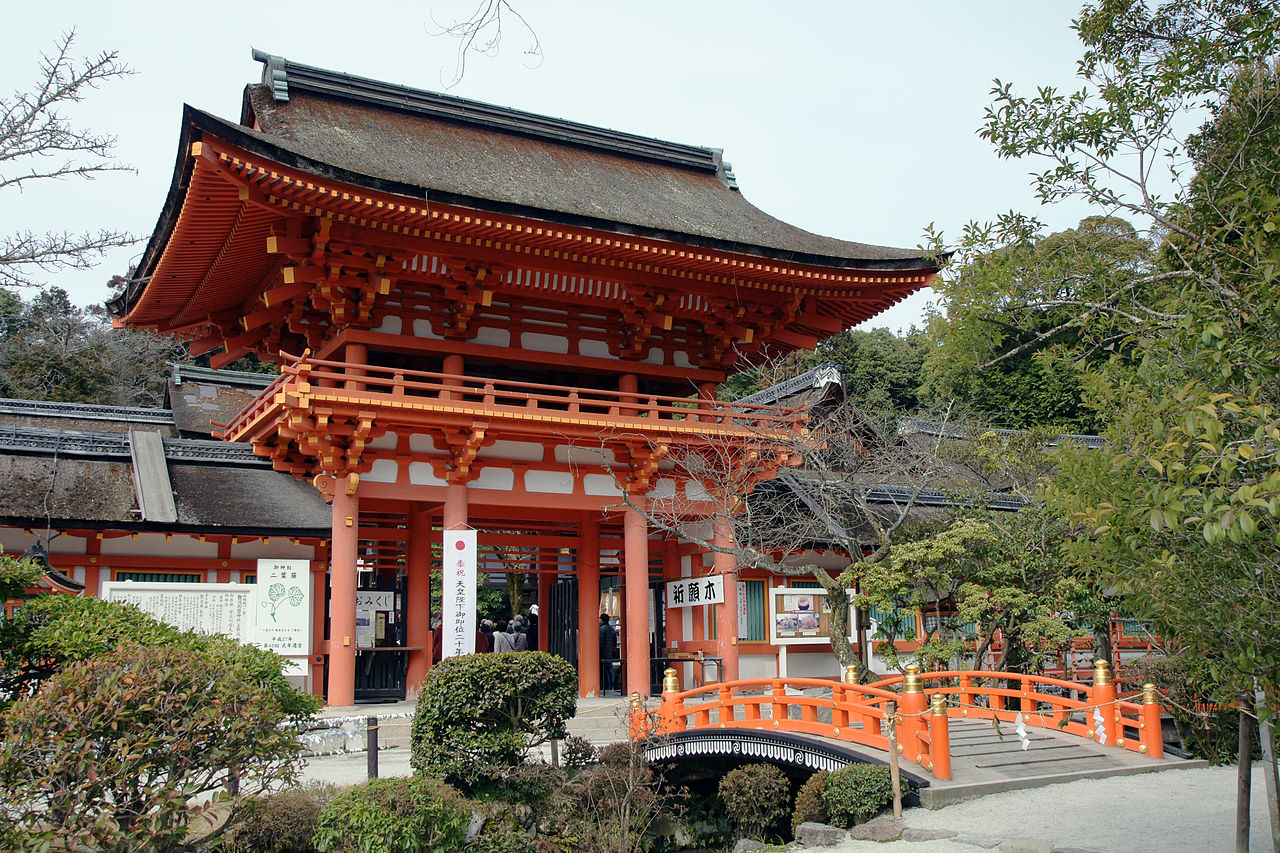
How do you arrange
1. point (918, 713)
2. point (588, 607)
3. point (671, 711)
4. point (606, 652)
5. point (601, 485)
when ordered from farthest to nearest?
point (606, 652) < point (588, 607) < point (601, 485) < point (671, 711) < point (918, 713)

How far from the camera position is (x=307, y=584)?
13352 millimetres

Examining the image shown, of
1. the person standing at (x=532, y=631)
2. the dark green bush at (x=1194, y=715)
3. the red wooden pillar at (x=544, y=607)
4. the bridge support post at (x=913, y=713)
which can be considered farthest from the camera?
the person standing at (x=532, y=631)

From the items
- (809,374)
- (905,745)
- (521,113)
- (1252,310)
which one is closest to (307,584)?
(905,745)

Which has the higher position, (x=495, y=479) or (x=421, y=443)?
(x=421, y=443)

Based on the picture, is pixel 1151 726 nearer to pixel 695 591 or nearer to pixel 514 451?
pixel 695 591

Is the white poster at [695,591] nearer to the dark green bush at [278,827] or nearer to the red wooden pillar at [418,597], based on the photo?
the red wooden pillar at [418,597]

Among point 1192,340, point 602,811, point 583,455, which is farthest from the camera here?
point 583,455

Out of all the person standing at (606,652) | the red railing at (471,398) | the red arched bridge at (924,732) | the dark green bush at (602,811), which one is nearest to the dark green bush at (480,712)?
the dark green bush at (602,811)

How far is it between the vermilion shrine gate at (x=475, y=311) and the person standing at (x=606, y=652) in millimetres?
1019

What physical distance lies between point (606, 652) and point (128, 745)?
41.7 feet

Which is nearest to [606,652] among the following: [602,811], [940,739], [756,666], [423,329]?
[756,666]

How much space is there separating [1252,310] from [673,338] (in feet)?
40.5

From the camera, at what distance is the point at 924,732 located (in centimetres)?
1036

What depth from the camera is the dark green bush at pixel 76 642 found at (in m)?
8.01
